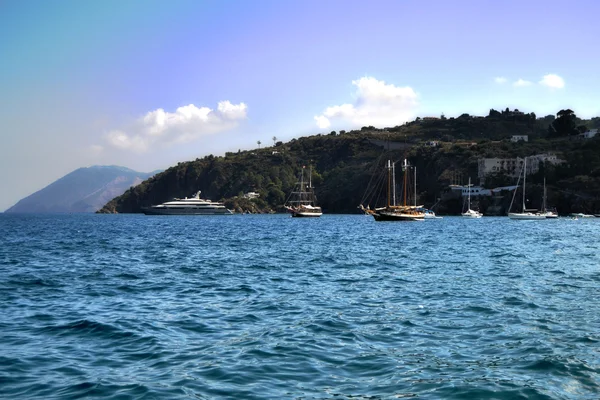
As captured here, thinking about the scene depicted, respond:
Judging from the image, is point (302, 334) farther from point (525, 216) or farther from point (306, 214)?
point (306, 214)

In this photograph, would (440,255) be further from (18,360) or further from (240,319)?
(18,360)

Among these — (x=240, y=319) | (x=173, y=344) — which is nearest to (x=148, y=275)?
(x=240, y=319)

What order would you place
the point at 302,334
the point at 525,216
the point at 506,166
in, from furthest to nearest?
the point at 506,166, the point at 525,216, the point at 302,334

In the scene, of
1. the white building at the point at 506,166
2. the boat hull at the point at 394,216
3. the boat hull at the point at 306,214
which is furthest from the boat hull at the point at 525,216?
the white building at the point at 506,166

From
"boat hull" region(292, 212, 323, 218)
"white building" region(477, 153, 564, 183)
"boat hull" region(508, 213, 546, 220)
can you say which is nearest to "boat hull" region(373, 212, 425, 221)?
"boat hull" region(508, 213, 546, 220)

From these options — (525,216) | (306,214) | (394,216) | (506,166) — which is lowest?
(525,216)

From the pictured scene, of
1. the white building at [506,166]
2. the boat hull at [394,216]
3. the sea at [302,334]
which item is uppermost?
the white building at [506,166]

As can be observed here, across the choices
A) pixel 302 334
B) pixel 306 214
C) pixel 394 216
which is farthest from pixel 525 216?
pixel 302 334

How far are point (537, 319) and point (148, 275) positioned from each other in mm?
18732

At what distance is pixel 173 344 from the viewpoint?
13.3m

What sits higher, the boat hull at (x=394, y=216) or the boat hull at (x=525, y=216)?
the boat hull at (x=394, y=216)

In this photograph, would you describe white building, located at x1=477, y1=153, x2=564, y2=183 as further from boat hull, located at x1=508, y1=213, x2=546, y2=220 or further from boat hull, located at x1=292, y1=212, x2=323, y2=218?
boat hull, located at x1=292, y1=212, x2=323, y2=218

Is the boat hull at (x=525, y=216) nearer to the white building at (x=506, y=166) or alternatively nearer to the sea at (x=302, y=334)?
the white building at (x=506, y=166)

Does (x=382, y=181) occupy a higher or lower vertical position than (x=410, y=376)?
higher
